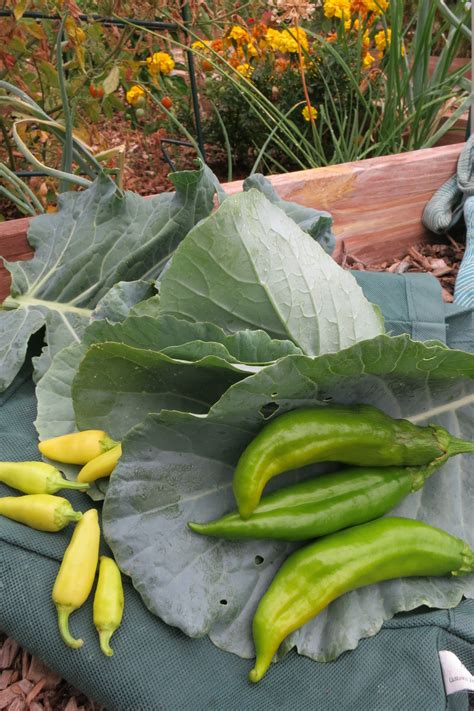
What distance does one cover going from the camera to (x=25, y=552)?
891 millimetres

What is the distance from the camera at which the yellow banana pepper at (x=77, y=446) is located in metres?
0.98

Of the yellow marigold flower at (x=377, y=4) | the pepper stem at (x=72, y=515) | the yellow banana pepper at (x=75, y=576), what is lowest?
the yellow banana pepper at (x=75, y=576)

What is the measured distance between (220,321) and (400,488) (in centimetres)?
37

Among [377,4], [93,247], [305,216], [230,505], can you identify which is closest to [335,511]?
[230,505]

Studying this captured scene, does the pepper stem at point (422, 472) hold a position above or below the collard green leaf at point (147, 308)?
below

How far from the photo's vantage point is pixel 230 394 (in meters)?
0.79

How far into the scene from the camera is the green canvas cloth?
0.80 metres

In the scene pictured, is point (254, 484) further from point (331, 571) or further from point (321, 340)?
point (321, 340)

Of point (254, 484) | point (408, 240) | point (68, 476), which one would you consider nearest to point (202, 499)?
point (254, 484)

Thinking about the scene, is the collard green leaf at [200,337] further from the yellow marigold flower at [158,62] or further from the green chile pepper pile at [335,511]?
the yellow marigold flower at [158,62]

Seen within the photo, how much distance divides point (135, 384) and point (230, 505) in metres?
0.22

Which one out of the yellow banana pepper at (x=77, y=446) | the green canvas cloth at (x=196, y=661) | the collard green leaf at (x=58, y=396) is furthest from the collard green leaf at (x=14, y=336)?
the green canvas cloth at (x=196, y=661)

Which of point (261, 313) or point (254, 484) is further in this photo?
point (261, 313)

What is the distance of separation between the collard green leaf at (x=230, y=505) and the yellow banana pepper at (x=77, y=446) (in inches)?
5.4
